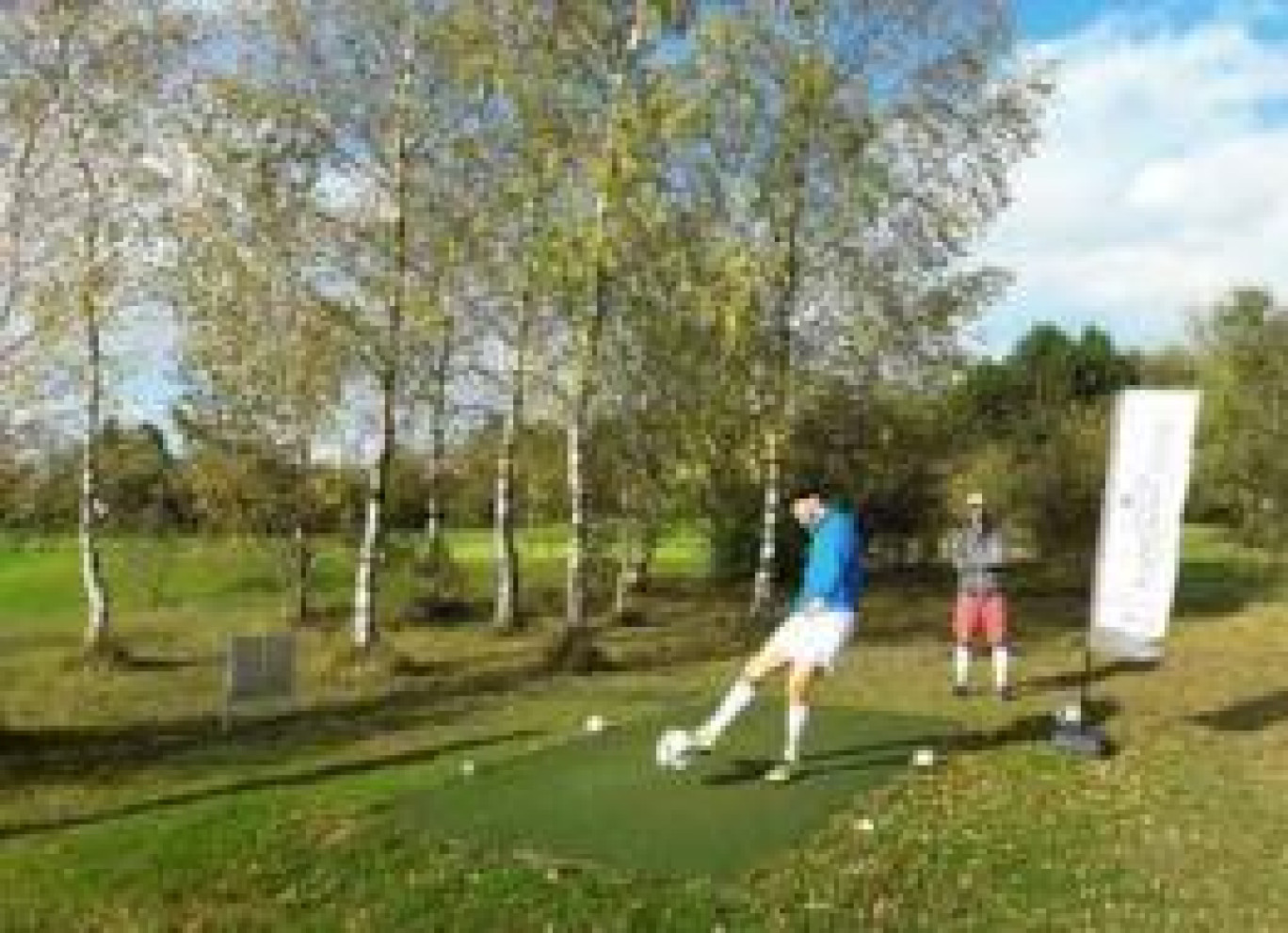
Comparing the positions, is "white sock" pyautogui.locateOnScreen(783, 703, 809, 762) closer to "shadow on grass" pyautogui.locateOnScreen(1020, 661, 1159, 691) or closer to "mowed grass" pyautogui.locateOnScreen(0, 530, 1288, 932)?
"mowed grass" pyautogui.locateOnScreen(0, 530, 1288, 932)

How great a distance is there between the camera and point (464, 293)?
36.5m

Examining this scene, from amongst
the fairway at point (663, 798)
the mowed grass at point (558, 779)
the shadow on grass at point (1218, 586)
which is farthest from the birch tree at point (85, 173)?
the shadow on grass at point (1218, 586)

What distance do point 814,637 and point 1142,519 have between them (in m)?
5.34

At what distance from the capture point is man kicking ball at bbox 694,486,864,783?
18.9 meters

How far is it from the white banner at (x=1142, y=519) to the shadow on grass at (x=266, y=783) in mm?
6609

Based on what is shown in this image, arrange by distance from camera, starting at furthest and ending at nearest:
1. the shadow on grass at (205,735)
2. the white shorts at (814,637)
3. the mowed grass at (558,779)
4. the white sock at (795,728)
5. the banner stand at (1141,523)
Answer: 1. the shadow on grass at (205,735)
2. the banner stand at (1141,523)
3. the white sock at (795,728)
4. the white shorts at (814,637)
5. the mowed grass at (558,779)

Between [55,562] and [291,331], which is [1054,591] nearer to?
[291,331]

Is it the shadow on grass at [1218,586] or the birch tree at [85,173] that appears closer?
the birch tree at [85,173]

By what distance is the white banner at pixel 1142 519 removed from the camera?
72.2ft

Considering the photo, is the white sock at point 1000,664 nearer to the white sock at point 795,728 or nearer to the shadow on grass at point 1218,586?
Answer: the white sock at point 795,728

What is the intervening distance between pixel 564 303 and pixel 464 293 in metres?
2.18

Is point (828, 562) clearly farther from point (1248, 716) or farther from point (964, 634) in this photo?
point (1248, 716)

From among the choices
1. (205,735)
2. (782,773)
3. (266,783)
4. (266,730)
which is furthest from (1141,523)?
(205,735)

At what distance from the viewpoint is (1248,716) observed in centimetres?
2495
